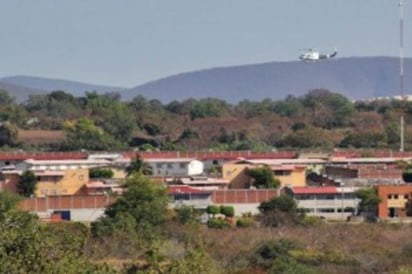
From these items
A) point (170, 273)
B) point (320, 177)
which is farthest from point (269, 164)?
point (170, 273)

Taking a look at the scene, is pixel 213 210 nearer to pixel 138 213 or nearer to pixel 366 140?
pixel 138 213

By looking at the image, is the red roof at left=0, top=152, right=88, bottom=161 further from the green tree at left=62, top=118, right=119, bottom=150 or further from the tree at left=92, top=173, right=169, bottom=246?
the tree at left=92, top=173, right=169, bottom=246

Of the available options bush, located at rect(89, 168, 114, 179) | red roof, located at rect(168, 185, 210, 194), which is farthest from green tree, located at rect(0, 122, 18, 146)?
red roof, located at rect(168, 185, 210, 194)

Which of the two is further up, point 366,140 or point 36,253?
point 366,140

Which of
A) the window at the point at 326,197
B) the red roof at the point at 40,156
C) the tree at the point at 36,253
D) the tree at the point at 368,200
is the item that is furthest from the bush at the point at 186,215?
the red roof at the point at 40,156

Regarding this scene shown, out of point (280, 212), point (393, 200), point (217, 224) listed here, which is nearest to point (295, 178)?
point (393, 200)

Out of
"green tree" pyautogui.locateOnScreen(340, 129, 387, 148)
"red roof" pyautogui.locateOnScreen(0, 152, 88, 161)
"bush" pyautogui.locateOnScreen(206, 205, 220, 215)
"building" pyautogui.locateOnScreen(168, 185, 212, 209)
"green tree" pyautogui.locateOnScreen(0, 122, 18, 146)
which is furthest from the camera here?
"green tree" pyautogui.locateOnScreen(0, 122, 18, 146)

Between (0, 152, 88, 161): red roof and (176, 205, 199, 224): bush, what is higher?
(0, 152, 88, 161): red roof

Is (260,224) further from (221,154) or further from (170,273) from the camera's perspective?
(221,154)
